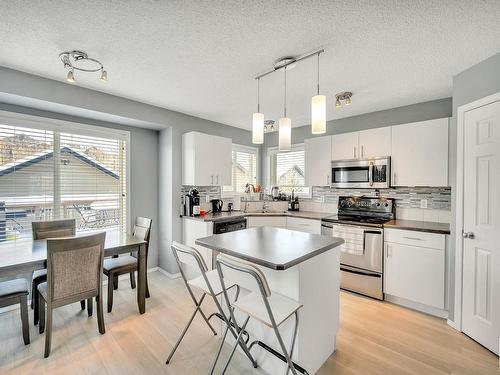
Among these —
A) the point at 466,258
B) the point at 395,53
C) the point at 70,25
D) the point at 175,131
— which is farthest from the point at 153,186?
the point at 466,258

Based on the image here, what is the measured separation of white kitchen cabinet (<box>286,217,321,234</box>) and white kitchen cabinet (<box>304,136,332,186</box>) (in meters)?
0.66

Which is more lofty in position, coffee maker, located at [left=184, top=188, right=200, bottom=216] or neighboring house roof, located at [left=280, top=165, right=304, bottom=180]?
neighboring house roof, located at [left=280, top=165, right=304, bottom=180]

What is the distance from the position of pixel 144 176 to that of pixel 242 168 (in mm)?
1855

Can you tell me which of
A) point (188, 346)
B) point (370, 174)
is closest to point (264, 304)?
point (188, 346)

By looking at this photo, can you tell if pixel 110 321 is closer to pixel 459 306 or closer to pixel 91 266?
pixel 91 266

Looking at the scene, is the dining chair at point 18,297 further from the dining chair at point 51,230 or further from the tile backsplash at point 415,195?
the tile backsplash at point 415,195

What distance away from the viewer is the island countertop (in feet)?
4.93

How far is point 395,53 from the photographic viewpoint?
2.03 m

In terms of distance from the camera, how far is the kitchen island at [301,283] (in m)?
1.62

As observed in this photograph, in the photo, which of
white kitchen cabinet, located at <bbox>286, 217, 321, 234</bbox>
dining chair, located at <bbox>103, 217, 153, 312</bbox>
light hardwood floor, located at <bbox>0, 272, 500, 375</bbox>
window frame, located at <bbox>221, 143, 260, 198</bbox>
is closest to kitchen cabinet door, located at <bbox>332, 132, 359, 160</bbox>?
white kitchen cabinet, located at <bbox>286, 217, 321, 234</bbox>

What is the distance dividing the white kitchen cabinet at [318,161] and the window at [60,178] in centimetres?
284

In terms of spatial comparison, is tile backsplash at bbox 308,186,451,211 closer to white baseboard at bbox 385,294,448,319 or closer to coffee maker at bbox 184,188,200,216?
white baseboard at bbox 385,294,448,319

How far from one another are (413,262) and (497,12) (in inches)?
90.2

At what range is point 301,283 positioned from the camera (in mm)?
1641
